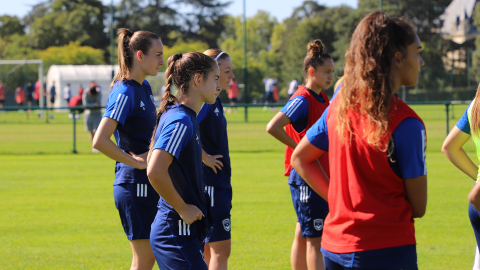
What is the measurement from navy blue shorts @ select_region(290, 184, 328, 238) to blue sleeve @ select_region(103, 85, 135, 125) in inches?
65.0

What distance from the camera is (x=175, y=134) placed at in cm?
294

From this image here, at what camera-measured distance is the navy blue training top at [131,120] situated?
12.7ft

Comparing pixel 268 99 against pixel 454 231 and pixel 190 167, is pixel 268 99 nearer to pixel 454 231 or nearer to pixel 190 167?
pixel 454 231

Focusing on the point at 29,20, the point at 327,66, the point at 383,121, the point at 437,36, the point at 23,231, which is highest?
the point at 29,20

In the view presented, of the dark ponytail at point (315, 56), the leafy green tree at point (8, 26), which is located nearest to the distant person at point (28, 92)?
the dark ponytail at point (315, 56)

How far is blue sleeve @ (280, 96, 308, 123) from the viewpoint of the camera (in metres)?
4.59

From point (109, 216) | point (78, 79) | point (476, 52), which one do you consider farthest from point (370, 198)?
point (476, 52)

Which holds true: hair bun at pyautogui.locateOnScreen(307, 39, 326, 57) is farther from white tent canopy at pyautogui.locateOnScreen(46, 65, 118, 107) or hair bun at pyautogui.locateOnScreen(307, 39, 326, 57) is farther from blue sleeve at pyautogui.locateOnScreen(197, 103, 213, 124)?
white tent canopy at pyautogui.locateOnScreen(46, 65, 118, 107)

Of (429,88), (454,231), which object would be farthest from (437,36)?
(454,231)

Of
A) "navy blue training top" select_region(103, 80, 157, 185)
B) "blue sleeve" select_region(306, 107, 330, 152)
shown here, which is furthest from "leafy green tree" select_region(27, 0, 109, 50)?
"blue sleeve" select_region(306, 107, 330, 152)

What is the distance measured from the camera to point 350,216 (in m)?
2.42

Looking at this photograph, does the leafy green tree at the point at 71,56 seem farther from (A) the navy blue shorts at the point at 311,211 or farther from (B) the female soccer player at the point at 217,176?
(A) the navy blue shorts at the point at 311,211

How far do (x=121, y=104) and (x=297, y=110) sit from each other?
1.57 meters

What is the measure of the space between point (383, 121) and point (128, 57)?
7.99 ft
